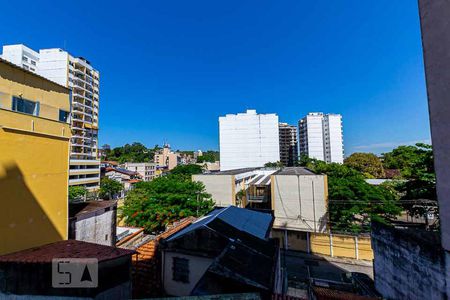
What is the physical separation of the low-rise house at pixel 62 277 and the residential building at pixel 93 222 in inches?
159

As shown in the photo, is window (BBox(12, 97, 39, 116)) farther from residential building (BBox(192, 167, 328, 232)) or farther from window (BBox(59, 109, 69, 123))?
residential building (BBox(192, 167, 328, 232))

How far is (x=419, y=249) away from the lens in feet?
22.2

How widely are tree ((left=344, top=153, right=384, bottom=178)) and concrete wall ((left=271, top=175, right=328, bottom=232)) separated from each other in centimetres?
3066

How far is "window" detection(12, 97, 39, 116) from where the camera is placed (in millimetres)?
6771

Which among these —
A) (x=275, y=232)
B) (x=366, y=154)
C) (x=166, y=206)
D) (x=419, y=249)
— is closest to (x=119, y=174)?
(x=166, y=206)

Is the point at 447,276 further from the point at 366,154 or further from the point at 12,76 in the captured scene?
the point at 366,154

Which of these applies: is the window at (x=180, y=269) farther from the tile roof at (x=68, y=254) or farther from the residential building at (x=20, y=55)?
the residential building at (x=20, y=55)

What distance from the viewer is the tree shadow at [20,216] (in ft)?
20.3

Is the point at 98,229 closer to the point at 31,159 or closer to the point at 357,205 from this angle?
the point at 31,159

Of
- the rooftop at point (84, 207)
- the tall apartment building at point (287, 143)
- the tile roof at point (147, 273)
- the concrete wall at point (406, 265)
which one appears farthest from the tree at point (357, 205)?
the tall apartment building at point (287, 143)

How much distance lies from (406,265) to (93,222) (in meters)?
12.9

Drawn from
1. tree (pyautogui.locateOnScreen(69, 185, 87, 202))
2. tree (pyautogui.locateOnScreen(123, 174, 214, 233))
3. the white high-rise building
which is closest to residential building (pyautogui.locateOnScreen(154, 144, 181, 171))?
the white high-rise building

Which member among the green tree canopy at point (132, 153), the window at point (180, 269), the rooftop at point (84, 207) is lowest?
the window at point (180, 269)

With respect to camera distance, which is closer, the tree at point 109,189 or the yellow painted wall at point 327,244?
the yellow painted wall at point 327,244
